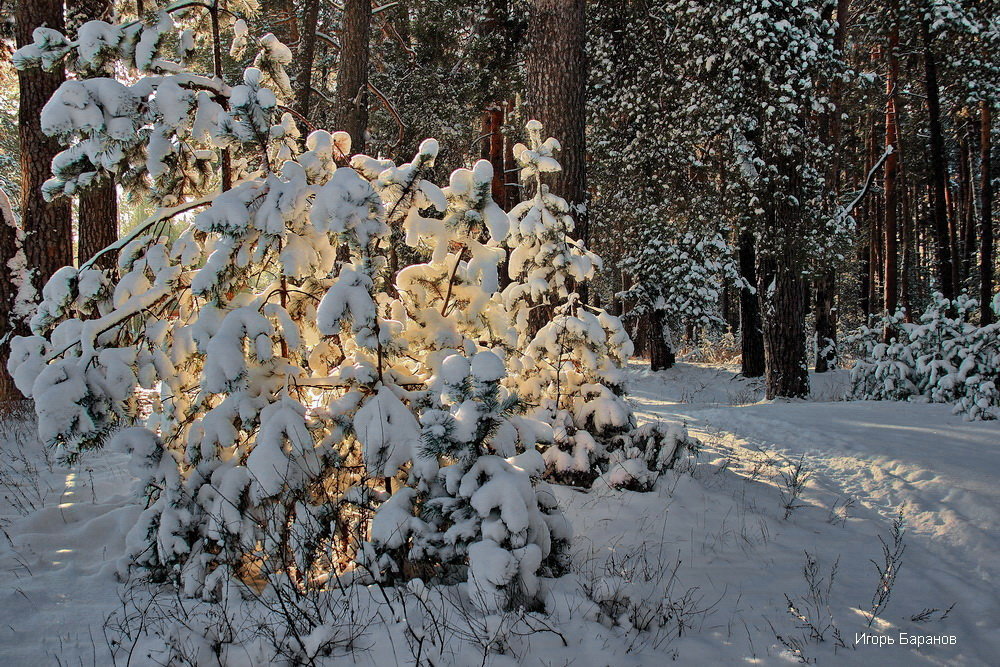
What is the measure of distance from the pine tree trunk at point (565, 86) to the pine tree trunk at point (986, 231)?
1001 cm

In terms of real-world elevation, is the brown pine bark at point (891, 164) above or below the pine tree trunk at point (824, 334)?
above

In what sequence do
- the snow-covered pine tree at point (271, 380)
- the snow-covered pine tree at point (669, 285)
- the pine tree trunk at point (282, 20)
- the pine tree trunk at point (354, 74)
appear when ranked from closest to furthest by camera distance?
the snow-covered pine tree at point (271, 380)
the pine tree trunk at point (354, 74)
the pine tree trunk at point (282, 20)
the snow-covered pine tree at point (669, 285)

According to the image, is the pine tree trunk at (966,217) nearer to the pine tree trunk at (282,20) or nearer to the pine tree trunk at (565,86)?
the pine tree trunk at (565,86)

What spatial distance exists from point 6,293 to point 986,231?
17802mm

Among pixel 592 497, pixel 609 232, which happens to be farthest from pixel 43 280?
pixel 609 232

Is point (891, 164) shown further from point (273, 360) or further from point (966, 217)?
point (273, 360)

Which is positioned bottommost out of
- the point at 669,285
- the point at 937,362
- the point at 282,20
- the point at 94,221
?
the point at 937,362

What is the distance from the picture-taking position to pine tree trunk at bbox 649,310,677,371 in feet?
47.8

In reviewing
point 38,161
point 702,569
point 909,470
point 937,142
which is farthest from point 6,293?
point 937,142

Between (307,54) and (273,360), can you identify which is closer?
(273,360)

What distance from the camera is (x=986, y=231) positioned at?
12.7 metres

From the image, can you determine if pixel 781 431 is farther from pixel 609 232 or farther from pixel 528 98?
pixel 609 232

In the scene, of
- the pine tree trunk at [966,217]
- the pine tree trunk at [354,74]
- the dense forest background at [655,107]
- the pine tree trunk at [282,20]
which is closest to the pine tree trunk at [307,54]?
the dense forest background at [655,107]

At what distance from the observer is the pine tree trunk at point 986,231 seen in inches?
460
